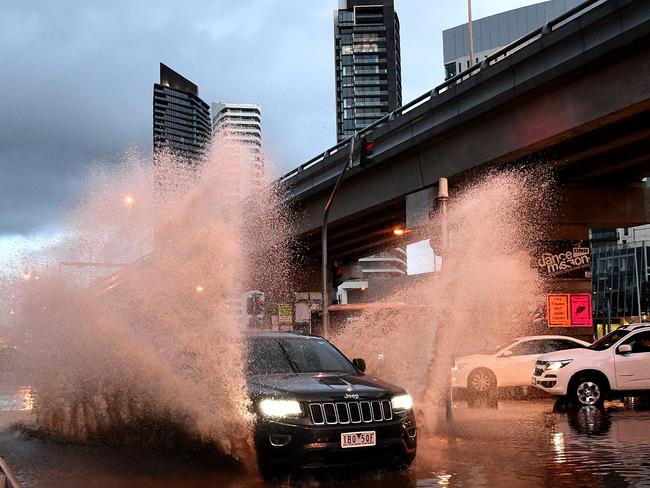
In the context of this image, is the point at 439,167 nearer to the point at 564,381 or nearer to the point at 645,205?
the point at 645,205

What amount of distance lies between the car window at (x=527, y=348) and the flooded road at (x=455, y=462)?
5624mm

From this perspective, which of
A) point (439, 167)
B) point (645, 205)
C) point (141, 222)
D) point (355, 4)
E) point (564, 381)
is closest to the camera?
point (141, 222)

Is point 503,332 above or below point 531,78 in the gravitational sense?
below

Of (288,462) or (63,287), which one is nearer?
(288,462)

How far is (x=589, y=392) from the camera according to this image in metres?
15.6

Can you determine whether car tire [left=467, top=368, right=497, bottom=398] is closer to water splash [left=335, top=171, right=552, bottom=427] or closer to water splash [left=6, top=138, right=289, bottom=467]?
water splash [left=335, top=171, right=552, bottom=427]

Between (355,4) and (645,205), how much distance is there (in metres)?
163

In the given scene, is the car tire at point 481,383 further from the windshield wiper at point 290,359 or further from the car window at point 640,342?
the windshield wiper at point 290,359

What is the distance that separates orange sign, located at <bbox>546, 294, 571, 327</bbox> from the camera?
93.4ft

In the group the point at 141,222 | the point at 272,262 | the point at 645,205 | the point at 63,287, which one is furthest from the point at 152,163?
the point at 272,262

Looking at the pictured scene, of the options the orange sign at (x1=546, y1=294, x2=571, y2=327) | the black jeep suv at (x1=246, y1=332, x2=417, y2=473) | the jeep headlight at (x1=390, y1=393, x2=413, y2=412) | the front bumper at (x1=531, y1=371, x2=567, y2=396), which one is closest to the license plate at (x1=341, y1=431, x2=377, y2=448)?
the black jeep suv at (x1=246, y1=332, x2=417, y2=473)

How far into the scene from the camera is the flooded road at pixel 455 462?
301 inches

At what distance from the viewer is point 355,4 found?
593 ft

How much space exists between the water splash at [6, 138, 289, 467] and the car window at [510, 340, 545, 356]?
345 inches
